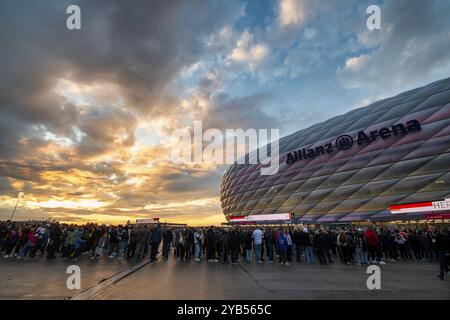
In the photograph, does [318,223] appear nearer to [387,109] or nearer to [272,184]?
[272,184]

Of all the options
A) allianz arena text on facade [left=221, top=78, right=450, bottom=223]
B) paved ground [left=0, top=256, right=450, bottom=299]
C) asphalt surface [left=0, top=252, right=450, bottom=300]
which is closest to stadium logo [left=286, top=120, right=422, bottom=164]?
allianz arena text on facade [left=221, top=78, right=450, bottom=223]

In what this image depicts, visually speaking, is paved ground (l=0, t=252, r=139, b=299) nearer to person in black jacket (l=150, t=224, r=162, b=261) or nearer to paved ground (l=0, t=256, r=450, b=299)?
paved ground (l=0, t=256, r=450, b=299)

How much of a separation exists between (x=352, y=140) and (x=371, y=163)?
4.63m

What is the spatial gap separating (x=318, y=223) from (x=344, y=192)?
213 inches

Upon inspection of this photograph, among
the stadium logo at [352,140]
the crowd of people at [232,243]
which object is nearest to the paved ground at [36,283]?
the crowd of people at [232,243]

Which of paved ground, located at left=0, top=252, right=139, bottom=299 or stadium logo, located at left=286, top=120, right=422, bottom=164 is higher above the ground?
stadium logo, located at left=286, top=120, right=422, bottom=164

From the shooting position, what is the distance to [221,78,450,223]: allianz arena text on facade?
23.3 m

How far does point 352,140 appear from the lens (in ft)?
101

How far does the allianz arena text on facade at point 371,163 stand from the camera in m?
23.3

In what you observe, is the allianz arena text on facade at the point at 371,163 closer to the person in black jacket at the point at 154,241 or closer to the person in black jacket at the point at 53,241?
the person in black jacket at the point at 154,241

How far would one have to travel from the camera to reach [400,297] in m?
5.52

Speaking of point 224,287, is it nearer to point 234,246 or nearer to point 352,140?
point 234,246

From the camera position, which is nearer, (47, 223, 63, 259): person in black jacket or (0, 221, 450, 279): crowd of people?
(0, 221, 450, 279): crowd of people
